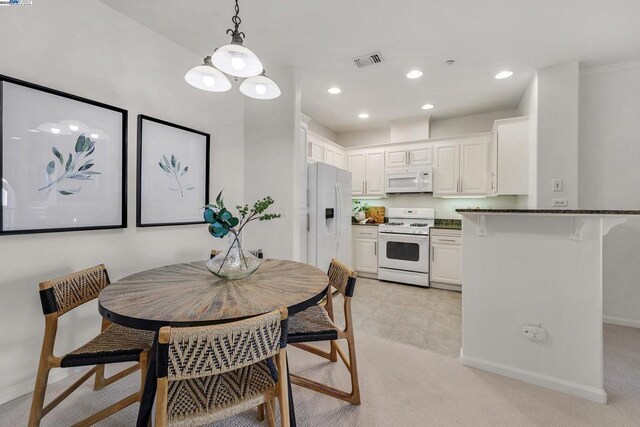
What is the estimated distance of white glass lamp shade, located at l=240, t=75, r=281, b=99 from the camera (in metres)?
1.69

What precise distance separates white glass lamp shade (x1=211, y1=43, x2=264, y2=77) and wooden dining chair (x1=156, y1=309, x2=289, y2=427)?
1.21 metres

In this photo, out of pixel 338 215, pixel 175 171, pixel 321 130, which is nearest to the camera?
pixel 175 171

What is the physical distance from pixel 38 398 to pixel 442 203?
4.70m

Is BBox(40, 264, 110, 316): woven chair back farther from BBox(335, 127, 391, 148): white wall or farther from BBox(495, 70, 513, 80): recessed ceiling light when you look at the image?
BBox(335, 127, 391, 148): white wall

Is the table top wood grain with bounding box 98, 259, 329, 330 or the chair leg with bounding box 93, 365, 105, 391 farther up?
the table top wood grain with bounding box 98, 259, 329, 330

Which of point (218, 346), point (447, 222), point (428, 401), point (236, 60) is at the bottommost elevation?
point (428, 401)

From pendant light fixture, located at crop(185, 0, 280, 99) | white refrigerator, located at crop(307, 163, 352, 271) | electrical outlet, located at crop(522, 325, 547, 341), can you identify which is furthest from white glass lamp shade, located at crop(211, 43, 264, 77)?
electrical outlet, located at crop(522, 325, 547, 341)

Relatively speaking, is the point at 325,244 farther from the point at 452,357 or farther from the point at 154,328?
the point at 154,328

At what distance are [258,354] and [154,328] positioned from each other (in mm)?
373

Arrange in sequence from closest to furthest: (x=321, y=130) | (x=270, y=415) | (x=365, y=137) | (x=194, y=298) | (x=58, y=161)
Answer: (x=194, y=298)
(x=270, y=415)
(x=58, y=161)
(x=321, y=130)
(x=365, y=137)

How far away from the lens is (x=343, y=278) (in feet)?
5.51

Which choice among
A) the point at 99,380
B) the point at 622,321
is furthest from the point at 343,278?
the point at 622,321

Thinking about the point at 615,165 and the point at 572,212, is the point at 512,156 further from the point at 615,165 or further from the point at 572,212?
the point at 572,212

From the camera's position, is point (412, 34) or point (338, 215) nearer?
point (412, 34)
